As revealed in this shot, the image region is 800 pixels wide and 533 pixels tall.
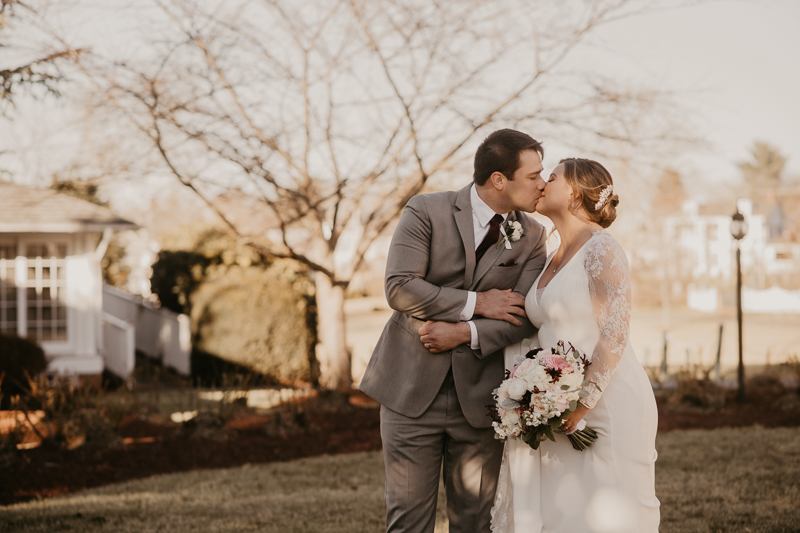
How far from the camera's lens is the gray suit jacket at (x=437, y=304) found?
2.96 m

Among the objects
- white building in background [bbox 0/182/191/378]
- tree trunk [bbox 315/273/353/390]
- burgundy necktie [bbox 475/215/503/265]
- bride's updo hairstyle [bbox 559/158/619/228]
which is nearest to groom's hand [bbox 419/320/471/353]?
burgundy necktie [bbox 475/215/503/265]

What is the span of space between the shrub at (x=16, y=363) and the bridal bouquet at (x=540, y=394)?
7.92 m

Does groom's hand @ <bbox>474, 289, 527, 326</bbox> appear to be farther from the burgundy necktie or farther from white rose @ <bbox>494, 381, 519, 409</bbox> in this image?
white rose @ <bbox>494, 381, 519, 409</bbox>

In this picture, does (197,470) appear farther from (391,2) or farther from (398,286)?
(391,2)

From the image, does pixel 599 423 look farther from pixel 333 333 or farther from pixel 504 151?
pixel 333 333

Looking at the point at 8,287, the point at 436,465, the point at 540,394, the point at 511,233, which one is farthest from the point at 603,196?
the point at 8,287

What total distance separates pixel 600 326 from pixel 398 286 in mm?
890

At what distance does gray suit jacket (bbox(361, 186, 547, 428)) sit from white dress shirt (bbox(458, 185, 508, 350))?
24 mm

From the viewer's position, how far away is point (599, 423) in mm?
2965

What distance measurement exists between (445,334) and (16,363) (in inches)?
323

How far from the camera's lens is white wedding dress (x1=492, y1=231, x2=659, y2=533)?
2875 millimetres

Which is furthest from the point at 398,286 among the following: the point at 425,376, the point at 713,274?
the point at 713,274

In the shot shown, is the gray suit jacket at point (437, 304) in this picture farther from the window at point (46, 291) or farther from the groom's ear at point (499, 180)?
the window at point (46, 291)

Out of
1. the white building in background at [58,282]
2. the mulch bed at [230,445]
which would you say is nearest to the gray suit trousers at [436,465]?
the mulch bed at [230,445]
